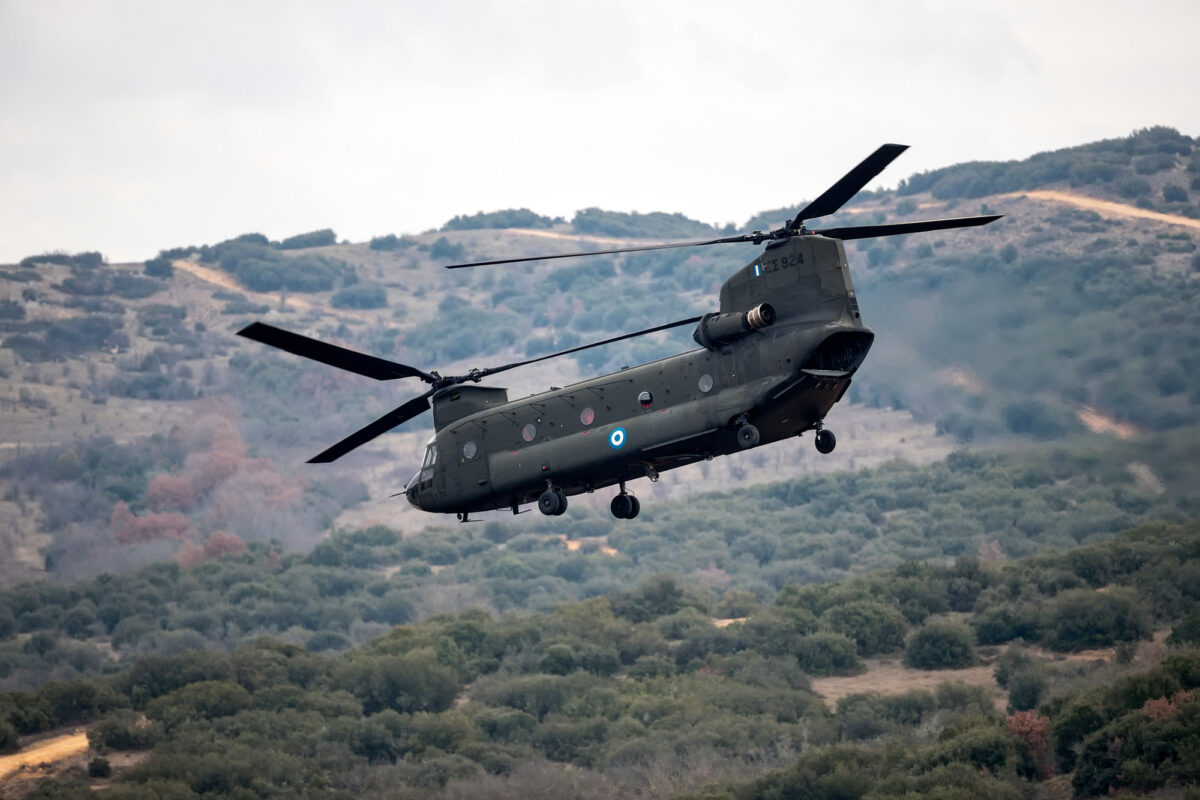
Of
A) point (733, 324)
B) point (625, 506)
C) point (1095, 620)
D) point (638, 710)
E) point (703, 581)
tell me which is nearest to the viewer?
point (733, 324)

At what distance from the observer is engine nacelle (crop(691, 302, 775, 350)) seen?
94.7ft

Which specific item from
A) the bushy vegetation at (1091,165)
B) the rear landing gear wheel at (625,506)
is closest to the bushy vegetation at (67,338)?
the bushy vegetation at (1091,165)

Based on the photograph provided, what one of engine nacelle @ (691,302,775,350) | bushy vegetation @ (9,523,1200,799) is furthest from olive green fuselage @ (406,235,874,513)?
bushy vegetation @ (9,523,1200,799)

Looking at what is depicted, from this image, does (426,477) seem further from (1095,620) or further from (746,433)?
(1095,620)

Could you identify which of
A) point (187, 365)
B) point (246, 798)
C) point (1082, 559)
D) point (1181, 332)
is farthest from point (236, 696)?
point (187, 365)

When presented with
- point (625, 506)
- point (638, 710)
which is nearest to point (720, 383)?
point (625, 506)

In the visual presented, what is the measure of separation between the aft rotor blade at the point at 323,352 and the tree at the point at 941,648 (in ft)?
132

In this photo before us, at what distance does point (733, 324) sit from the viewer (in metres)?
29.0

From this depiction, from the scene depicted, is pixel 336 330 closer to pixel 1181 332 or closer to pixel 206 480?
pixel 206 480

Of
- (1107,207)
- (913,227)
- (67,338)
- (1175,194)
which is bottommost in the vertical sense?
(913,227)

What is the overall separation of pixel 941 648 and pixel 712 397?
4056 cm

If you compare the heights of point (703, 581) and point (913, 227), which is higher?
point (913, 227)

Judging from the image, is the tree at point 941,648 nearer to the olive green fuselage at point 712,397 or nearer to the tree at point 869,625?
the tree at point 869,625

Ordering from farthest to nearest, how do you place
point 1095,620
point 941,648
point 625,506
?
point 941,648, point 1095,620, point 625,506
